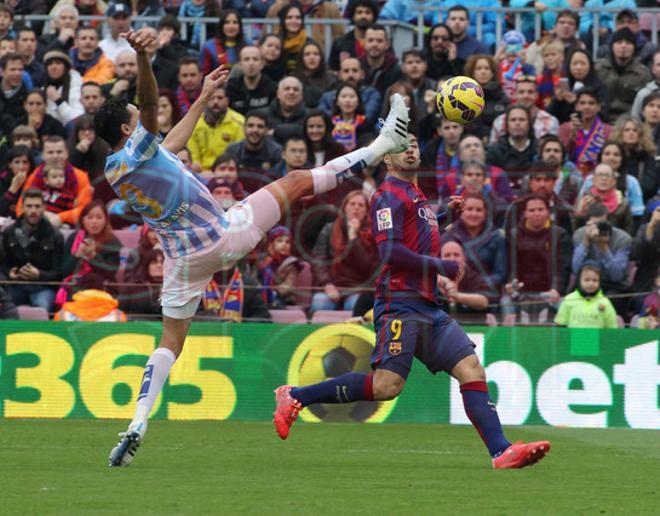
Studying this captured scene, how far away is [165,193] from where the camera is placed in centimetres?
953

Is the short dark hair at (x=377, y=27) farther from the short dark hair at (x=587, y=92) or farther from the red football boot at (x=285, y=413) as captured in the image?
the red football boot at (x=285, y=413)

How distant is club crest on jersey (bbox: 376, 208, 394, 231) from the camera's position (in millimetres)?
9750

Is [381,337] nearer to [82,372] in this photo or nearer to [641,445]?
[641,445]

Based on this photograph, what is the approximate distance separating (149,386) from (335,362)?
5115mm

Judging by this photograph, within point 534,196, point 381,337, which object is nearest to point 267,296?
point 534,196

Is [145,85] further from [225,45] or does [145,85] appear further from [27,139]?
[225,45]

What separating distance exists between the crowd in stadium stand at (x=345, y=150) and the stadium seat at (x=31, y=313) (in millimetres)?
171

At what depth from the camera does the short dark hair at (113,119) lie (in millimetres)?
9703

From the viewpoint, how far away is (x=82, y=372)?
14.6 m

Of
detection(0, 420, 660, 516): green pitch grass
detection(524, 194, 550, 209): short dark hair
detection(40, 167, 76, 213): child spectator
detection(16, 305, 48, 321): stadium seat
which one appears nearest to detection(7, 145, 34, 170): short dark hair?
detection(40, 167, 76, 213): child spectator

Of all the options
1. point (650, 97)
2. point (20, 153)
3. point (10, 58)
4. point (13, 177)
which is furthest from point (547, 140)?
point (10, 58)

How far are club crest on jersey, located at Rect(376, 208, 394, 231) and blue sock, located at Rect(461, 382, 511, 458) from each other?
125cm

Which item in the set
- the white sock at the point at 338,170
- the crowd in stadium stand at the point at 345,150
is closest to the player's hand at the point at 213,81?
the white sock at the point at 338,170

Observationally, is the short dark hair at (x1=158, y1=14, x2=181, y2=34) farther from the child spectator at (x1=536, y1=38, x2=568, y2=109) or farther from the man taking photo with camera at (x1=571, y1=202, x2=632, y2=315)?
the man taking photo with camera at (x1=571, y1=202, x2=632, y2=315)
